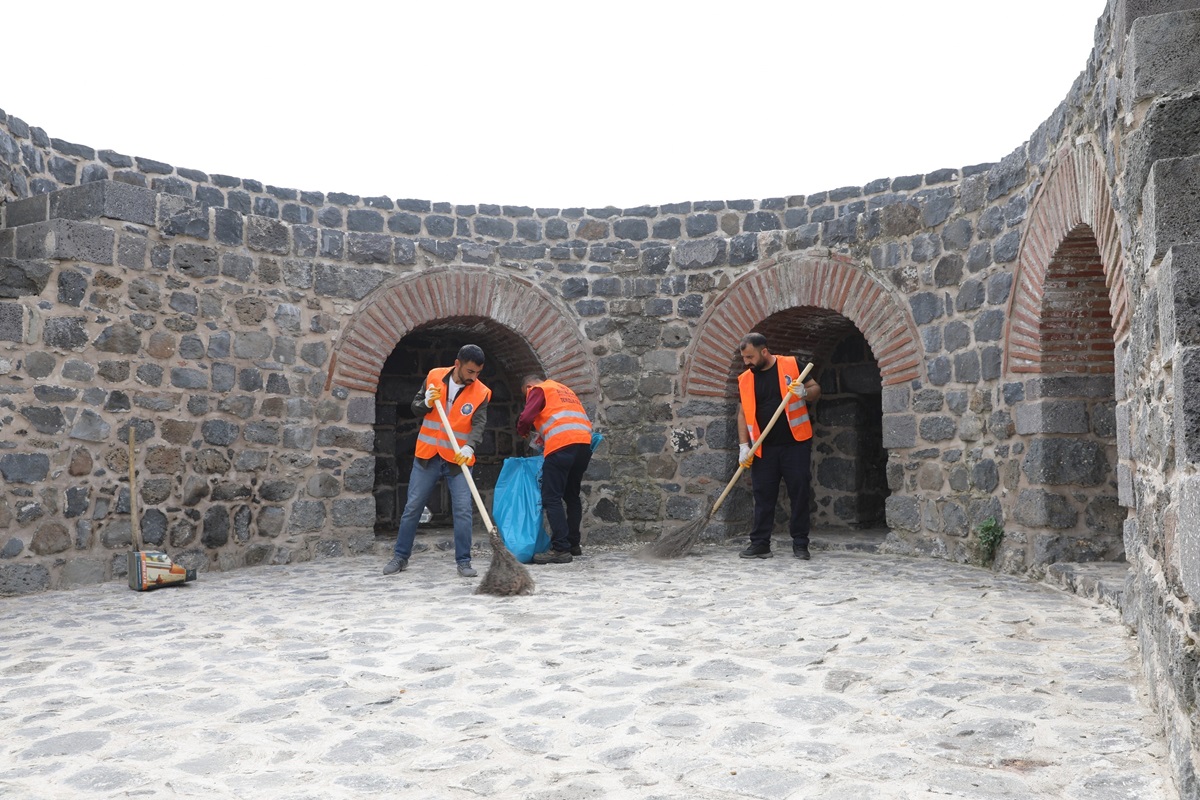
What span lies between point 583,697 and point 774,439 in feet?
12.7

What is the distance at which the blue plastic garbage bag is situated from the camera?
6.45m

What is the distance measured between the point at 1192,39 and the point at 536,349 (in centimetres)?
565

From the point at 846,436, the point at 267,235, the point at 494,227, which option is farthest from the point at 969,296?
the point at 267,235

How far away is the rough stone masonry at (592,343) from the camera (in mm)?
5191

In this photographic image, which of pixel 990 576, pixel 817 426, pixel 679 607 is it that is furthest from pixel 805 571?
pixel 817 426

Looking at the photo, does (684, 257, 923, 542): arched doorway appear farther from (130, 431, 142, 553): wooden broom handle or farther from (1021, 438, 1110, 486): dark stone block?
(130, 431, 142, 553): wooden broom handle

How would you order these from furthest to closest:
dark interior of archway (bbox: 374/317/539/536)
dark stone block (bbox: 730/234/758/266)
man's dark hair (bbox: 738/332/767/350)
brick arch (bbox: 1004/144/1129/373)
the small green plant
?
dark interior of archway (bbox: 374/317/539/536)
dark stone block (bbox: 730/234/758/266)
man's dark hair (bbox: 738/332/767/350)
the small green plant
brick arch (bbox: 1004/144/1129/373)

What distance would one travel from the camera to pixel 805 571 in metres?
5.81

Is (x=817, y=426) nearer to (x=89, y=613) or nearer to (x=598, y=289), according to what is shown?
(x=598, y=289)

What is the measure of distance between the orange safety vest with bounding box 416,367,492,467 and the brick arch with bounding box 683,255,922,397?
217 centimetres

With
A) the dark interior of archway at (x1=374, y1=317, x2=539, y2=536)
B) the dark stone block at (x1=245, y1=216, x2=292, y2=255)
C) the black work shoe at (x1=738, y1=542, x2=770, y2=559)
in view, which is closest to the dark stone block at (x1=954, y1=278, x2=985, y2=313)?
the black work shoe at (x1=738, y1=542, x2=770, y2=559)

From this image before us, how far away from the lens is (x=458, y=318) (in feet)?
24.8

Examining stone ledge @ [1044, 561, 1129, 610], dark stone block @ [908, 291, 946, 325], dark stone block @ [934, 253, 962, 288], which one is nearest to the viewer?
stone ledge @ [1044, 561, 1129, 610]

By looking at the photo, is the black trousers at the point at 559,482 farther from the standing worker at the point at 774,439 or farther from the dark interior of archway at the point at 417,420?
the dark interior of archway at the point at 417,420
